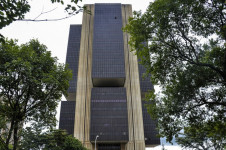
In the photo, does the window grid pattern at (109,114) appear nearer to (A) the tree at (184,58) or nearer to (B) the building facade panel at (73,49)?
(B) the building facade panel at (73,49)

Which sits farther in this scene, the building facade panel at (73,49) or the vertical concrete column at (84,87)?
the building facade panel at (73,49)

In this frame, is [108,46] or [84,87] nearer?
[84,87]

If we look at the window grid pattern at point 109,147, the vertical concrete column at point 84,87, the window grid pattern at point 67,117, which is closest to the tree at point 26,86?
the vertical concrete column at point 84,87

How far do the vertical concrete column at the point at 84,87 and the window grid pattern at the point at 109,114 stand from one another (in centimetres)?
210

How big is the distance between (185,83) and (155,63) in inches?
80.1

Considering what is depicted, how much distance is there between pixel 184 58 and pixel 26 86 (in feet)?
34.5

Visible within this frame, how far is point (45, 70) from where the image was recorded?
45.9 ft

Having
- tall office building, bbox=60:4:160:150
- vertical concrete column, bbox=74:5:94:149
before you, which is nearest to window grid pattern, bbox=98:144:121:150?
tall office building, bbox=60:4:160:150

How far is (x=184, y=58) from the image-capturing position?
919 centimetres

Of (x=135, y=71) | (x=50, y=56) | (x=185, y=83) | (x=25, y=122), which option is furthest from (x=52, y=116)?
(x=135, y=71)

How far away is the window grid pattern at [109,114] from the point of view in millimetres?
61594

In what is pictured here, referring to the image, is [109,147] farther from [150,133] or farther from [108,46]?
[108,46]

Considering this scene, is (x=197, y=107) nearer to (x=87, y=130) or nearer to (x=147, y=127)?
(x=87, y=130)

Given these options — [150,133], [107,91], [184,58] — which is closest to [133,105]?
[107,91]
